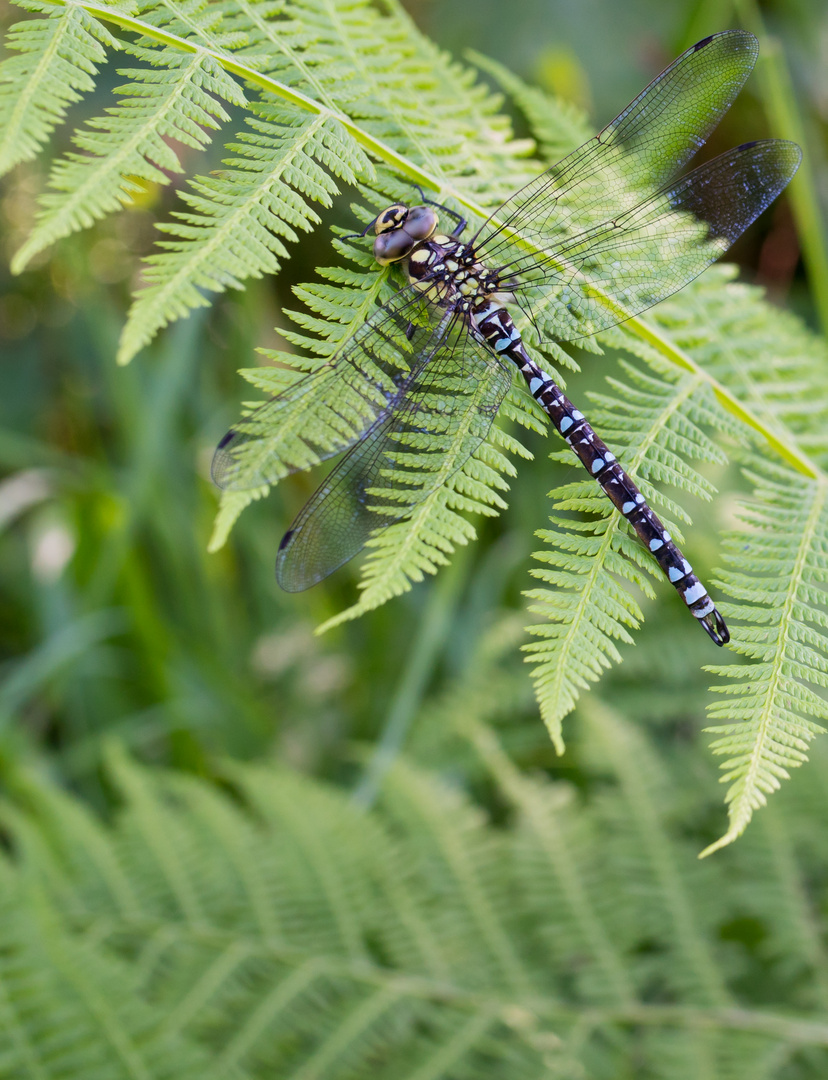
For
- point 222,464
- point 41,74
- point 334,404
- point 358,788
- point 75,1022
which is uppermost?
point 41,74

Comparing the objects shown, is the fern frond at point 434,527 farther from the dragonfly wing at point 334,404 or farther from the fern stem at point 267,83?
the fern stem at point 267,83

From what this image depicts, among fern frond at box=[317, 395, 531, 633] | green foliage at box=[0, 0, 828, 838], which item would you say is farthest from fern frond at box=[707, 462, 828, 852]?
fern frond at box=[317, 395, 531, 633]

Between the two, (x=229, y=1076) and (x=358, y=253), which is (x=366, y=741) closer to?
(x=229, y=1076)

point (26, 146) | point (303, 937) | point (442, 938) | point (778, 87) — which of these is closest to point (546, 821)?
point (442, 938)

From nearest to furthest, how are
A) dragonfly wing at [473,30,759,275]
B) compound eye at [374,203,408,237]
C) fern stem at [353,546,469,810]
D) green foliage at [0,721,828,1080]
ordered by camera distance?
compound eye at [374,203,408,237] < dragonfly wing at [473,30,759,275] < green foliage at [0,721,828,1080] < fern stem at [353,546,469,810]

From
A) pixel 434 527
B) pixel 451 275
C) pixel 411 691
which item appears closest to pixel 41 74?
pixel 451 275

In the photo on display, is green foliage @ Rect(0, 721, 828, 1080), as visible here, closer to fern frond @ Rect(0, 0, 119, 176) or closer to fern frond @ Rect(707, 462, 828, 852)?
fern frond @ Rect(707, 462, 828, 852)

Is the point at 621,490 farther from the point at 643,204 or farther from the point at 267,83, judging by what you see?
the point at 267,83
